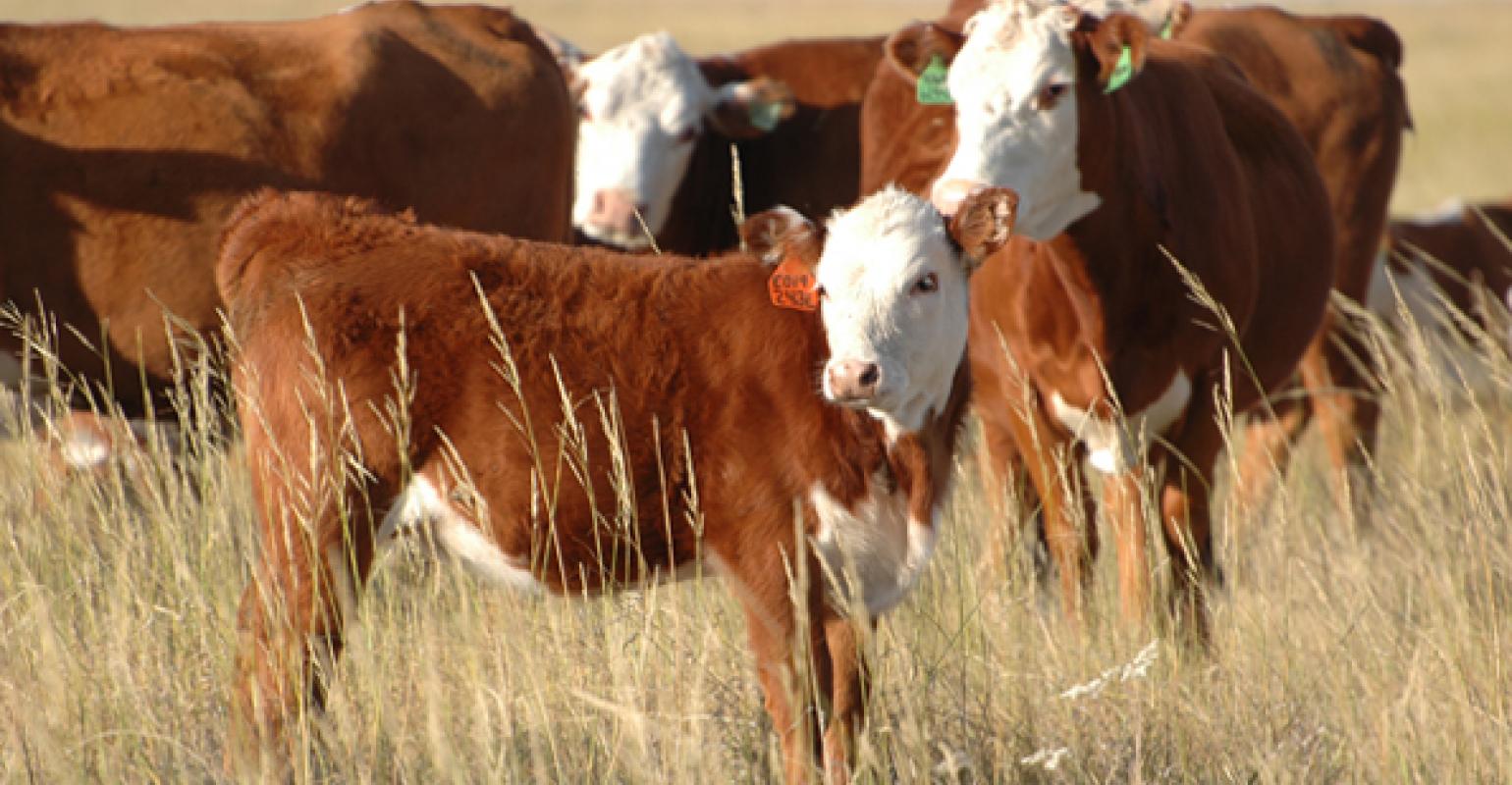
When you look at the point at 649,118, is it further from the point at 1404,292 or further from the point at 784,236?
the point at 784,236

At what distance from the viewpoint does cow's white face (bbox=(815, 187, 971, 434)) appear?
10.6ft

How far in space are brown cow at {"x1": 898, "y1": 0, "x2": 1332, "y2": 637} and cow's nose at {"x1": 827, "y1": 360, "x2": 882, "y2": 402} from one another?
1391 millimetres

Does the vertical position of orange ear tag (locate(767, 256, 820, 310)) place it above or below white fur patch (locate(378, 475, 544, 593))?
above

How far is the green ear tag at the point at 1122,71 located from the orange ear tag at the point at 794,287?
5.72ft

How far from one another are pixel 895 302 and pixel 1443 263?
267 inches

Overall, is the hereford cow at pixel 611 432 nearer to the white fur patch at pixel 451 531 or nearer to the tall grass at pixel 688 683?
the white fur patch at pixel 451 531

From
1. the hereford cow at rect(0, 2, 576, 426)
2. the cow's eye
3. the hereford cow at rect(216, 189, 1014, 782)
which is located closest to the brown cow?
the cow's eye

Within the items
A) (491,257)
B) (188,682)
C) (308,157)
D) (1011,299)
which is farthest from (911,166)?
(188,682)

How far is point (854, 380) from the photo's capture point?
310 cm

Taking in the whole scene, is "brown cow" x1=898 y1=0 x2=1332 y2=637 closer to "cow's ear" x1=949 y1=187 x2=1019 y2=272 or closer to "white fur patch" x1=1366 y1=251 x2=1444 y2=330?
"cow's ear" x1=949 y1=187 x2=1019 y2=272

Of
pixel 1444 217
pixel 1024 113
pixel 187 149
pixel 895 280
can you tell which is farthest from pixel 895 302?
pixel 1444 217

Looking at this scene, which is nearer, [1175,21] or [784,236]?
[784,236]

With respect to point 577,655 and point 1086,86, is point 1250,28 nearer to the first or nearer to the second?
point 1086,86

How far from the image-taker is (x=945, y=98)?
5.02m
